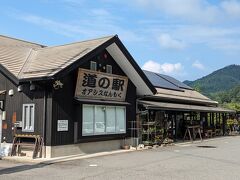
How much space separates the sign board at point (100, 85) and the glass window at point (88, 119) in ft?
1.76

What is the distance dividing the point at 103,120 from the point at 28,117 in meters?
3.64

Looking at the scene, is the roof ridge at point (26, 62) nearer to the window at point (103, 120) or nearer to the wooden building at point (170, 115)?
the window at point (103, 120)

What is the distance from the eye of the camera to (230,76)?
175 m

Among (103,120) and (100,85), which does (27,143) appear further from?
(100,85)

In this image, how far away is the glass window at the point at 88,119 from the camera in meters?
16.2

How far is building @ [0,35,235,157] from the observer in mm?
14766

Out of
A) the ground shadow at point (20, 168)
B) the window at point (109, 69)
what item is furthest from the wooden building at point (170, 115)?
the ground shadow at point (20, 168)

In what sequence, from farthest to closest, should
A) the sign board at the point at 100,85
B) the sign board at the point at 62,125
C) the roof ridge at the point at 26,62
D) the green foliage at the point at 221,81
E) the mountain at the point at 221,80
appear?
the mountain at the point at 221,80, the green foliage at the point at 221,81, the sign board at the point at 100,85, the roof ridge at the point at 26,62, the sign board at the point at 62,125

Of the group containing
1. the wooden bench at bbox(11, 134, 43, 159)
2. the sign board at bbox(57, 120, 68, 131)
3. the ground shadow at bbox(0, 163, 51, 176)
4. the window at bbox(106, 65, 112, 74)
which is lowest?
the ground shadow at bbox(0, 163, 51, 176)

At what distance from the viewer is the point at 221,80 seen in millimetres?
162625

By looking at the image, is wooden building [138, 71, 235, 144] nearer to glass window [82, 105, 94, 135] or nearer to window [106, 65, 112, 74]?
window [106, 65, 112, 74]

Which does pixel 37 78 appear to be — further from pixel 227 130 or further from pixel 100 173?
pixel 227 130

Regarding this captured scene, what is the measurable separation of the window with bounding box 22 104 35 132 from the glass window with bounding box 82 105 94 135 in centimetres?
225

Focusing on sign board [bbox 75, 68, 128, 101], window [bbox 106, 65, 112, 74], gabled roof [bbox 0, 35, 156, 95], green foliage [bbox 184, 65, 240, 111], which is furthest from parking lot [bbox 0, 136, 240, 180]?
green foliage [bbox 184, 65, 240, 111]
